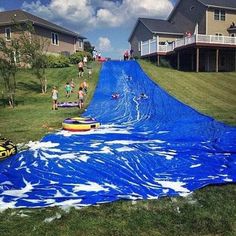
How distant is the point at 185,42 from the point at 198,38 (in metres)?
1.94

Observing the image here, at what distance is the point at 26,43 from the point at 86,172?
21.8m

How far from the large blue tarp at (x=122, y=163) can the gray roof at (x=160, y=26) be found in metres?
31.7

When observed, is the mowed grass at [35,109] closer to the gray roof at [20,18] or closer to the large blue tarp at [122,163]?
the large blue tarp at [122,163]

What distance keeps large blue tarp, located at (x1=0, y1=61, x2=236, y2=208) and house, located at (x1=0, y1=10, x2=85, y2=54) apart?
29887mm

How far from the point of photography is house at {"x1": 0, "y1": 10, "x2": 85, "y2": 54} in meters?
47.9

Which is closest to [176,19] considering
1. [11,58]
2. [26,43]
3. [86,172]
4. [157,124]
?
[26,43]

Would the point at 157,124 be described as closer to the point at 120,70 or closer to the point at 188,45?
the point at 120,70

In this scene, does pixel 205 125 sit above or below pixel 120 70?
below

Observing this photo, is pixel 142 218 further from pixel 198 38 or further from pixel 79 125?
pixel 198 38

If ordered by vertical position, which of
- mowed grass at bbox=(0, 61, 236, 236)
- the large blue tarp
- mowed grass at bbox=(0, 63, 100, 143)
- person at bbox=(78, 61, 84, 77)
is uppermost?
person at bbox=(78, 61, 84, 77)

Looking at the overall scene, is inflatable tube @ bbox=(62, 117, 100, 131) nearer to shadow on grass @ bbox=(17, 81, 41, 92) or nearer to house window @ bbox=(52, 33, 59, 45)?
shadow on grass @ bbox=(17, 81, 41, 92)

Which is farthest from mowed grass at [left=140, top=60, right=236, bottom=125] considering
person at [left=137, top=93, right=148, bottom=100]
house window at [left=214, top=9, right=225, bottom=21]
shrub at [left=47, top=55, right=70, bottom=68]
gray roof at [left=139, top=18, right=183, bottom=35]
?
house window at [left=214, top=9, right=225, bottom=21]

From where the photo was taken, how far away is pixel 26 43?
103 ft

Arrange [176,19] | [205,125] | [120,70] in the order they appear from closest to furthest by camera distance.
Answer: [205,125]
[120,70]
[176,19]
